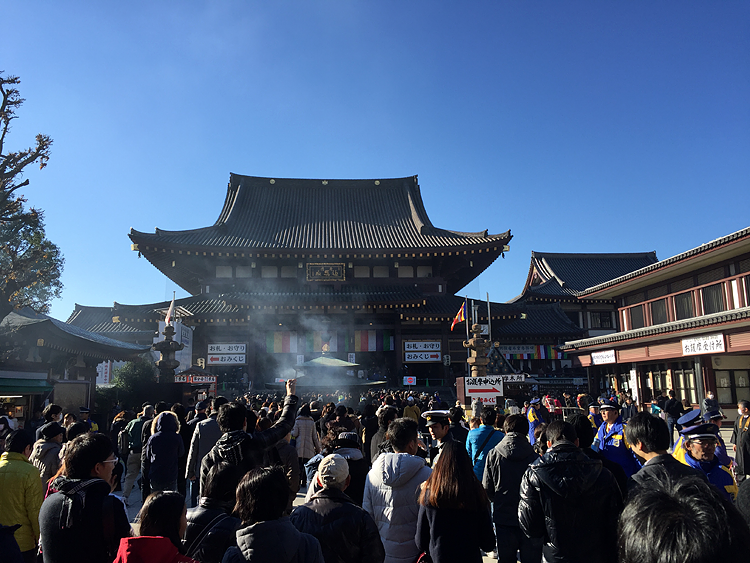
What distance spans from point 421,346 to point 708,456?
77.1 ft

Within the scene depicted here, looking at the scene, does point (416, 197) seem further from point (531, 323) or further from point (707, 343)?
point (707, 343)

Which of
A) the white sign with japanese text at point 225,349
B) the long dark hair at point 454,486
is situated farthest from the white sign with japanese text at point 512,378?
the white sign with japanese text at point 225,349

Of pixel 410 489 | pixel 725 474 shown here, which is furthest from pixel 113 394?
pixel 725 474

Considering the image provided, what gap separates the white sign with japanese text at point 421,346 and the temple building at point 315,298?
0.18 feet

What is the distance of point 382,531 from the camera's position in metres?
3.47

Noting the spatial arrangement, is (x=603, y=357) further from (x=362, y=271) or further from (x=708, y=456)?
(x=708, y=456)

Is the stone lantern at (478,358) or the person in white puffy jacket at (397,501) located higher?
the stone lantern at (478,358)

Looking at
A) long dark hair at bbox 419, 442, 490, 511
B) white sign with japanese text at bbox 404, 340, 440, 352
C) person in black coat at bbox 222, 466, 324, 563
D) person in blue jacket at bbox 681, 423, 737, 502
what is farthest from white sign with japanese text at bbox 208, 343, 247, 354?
person in black coat at bbox 222, 466, 324, 563

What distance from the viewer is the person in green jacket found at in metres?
3.46

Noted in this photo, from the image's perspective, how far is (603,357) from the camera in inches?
935

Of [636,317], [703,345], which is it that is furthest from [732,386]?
[636,317]

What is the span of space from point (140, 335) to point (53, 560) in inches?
1117

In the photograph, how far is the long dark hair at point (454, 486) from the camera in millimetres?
3129

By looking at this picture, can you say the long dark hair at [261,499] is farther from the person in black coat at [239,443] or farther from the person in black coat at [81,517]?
the person in black coat at [239,443]
